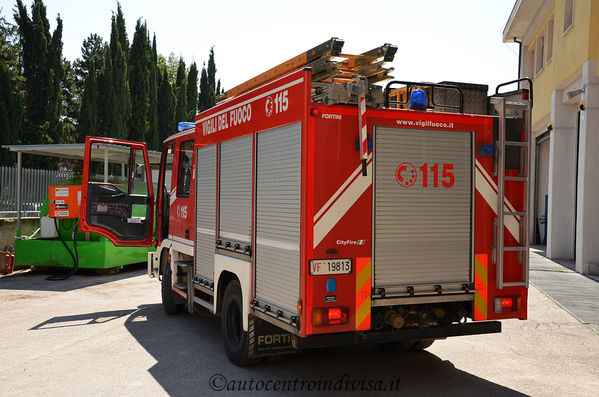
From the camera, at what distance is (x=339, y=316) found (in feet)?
16.3

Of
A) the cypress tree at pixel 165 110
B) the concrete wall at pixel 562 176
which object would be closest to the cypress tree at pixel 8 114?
the cypress tree at pixel 165 110

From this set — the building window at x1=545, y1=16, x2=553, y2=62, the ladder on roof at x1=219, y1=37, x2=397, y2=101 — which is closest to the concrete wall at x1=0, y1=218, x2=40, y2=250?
the ladder on roof at x1=219, y1=37, x2=397, y2=101

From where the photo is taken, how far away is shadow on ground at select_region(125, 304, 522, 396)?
548 centimetres

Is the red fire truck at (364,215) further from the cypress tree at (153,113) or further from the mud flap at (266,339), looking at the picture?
the cypress tree at (153,113)

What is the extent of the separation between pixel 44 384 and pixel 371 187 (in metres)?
3.52

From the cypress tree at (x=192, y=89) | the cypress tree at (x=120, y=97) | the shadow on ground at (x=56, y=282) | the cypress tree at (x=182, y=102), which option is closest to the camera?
the shadow on ground at (x=56, y=282)

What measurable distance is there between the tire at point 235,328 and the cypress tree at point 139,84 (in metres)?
30.5

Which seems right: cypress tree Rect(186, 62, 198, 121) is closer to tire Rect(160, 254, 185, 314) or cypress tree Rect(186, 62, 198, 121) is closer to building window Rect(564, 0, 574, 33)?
building window Rect(564, 0, 574, 33)

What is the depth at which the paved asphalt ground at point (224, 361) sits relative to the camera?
18.1ft

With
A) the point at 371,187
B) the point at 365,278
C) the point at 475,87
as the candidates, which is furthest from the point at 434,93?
the point at 365,278

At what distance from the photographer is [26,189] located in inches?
654

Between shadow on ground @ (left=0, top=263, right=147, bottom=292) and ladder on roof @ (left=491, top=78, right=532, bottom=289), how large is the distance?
28.1 ft

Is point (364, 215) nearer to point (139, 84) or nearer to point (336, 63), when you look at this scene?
point (336, 63)

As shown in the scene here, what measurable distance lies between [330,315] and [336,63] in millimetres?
2471
